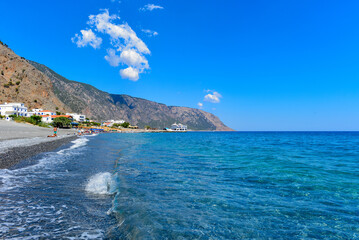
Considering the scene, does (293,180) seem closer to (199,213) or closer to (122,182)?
(199,213)

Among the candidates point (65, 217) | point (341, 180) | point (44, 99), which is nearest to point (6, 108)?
point (44, 99)

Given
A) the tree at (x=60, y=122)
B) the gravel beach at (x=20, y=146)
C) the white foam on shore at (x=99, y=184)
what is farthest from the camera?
the tree at (x=60, y=122)

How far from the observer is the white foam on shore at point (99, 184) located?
8.69 meters

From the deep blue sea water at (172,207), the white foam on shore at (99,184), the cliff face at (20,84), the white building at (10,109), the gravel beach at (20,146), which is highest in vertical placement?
the cliff face at (20,84)

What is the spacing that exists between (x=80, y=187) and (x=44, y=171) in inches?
187

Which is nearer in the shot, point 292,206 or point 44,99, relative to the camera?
point 292,206

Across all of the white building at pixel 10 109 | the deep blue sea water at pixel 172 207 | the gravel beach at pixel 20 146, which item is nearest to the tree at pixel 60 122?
the white building at pixel 10 109

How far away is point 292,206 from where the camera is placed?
7336mm

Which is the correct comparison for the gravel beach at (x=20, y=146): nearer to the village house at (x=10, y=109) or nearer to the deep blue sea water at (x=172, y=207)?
the deep blue sea water at (x=172, y=207)

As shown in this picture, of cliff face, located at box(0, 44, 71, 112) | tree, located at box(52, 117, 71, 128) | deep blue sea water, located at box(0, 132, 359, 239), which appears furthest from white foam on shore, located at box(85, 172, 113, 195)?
cliff face, located at box(0, 44, 71, 112)

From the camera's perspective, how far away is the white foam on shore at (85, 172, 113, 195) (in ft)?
28.5

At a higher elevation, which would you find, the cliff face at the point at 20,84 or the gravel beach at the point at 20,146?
the cliff face at the point at 20,84

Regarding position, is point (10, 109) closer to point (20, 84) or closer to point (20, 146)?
point (20, 84)

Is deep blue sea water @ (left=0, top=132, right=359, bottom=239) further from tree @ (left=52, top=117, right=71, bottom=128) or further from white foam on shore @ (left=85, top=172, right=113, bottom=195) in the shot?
tree @ (left=52, top=117, right=71, bottom=128)
